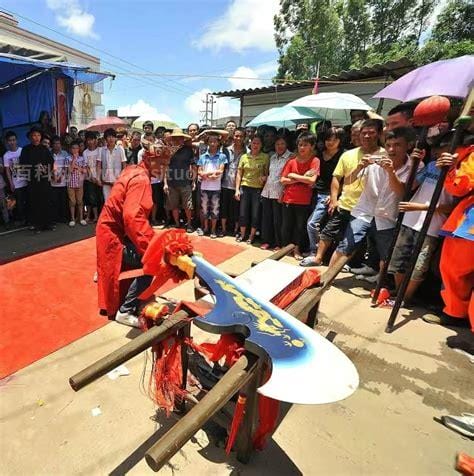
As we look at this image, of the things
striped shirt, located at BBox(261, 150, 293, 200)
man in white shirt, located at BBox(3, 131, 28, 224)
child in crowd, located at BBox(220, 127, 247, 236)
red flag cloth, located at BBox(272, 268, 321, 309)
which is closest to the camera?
red flag cloth, located at BBox(272, 268, 321, 309)

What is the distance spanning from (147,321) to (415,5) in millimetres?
22918

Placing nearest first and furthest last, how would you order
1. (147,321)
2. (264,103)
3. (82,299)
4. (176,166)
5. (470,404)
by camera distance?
(147,321)
(470,404)
(82,299)
(176,166)
(264,103)

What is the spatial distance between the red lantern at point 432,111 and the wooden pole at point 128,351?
96.5 inches

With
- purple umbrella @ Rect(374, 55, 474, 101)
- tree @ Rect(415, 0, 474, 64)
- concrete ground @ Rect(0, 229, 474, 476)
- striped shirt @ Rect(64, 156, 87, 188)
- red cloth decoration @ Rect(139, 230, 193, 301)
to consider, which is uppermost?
tree @ Rect(415, 0, 474, 64)

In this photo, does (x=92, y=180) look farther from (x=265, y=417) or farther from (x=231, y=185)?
(x=265, y=417)

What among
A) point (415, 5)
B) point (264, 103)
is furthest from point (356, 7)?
point (264, 103)

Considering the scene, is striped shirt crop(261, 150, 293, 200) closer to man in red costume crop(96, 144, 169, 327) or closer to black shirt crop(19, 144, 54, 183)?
man in red costume crop(96, 144, 169, 327)

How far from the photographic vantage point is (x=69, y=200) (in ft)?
20.7

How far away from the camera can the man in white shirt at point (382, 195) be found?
10.7ft

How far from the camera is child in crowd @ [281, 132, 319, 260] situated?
14.5 ft

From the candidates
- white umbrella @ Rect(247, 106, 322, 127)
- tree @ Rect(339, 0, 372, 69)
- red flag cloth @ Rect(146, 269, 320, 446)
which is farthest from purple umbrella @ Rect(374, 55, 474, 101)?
tree @ Rect(339, 0, 372, 69)

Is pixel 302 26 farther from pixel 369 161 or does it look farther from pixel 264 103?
pixel 369 161

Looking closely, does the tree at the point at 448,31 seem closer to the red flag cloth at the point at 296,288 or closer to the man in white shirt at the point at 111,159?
the man in white shirt at the point at 111,159

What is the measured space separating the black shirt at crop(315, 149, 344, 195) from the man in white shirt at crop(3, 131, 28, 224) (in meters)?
4.94
